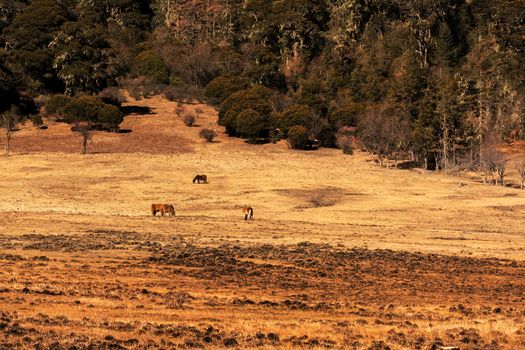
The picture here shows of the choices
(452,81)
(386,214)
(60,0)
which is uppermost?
(60,0)

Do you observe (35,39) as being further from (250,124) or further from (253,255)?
(253,255)

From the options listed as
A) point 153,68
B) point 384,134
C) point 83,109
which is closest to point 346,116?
point 384,134

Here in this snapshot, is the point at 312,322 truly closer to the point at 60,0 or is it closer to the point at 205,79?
the point at 205,79

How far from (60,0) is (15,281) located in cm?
14743

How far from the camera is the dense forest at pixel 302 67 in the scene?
349 feet

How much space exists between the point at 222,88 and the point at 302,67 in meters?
22.6

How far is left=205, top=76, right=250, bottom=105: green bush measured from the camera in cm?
12925

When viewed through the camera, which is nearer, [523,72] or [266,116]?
[266,116]

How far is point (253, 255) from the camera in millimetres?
39812

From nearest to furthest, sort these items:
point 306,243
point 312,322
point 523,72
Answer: point 312,322 < point 306,243 < point 523,72

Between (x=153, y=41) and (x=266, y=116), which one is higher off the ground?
(x=153, y=41)

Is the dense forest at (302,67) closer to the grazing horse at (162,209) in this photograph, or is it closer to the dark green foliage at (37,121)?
the dark green foliage at (37,121)

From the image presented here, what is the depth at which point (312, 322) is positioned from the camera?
76.9ft

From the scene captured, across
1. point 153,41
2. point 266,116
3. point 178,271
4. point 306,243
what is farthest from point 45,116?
point 178,271
